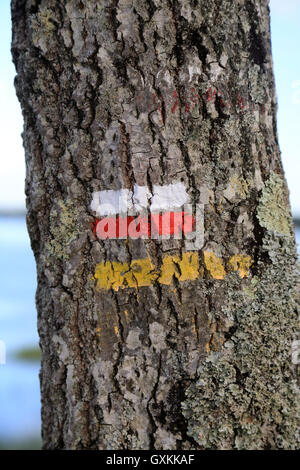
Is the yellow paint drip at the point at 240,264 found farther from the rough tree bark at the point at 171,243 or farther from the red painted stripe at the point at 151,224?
the red painted stripe at the point at 151,224

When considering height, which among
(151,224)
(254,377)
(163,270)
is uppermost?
(151,224)

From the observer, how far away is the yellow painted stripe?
1.26 m

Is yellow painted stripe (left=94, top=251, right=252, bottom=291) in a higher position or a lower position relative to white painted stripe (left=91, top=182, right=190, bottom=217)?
lower

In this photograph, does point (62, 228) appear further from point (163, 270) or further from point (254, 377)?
point (254, 377)

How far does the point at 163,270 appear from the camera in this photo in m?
1.26

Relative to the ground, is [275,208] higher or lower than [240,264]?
higher

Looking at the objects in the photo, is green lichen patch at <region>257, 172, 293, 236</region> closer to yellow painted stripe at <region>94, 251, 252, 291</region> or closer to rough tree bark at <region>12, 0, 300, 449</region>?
rough tree bark at <region>12, 0, 300, 449</region>

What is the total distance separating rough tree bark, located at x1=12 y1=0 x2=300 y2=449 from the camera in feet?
4.13

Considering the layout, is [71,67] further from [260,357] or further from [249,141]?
[260,357]

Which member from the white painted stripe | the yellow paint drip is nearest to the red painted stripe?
the white painted stripe

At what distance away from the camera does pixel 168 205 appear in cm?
126

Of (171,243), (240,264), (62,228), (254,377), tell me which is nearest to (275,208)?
(240,264)

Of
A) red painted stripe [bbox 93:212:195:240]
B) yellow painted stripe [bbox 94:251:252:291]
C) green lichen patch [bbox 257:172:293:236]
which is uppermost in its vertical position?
green lichen patch [bbox 257:172:293:236]

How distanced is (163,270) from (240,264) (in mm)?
211
